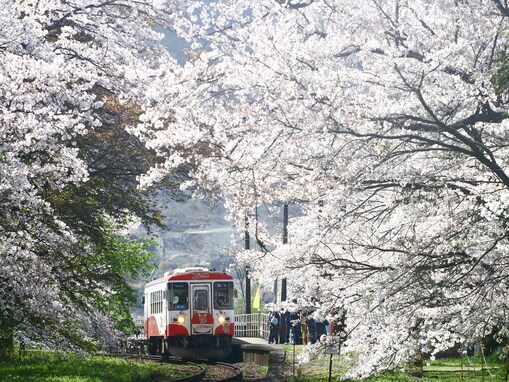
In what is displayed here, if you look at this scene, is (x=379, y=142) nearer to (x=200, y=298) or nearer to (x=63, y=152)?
(x=63, y=152)

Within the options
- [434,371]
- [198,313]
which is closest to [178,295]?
[198,313]

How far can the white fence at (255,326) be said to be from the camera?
35.0 metres

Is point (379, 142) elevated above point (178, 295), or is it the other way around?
point (379, 142)

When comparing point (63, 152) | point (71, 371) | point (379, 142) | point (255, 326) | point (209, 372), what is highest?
point (63, 152)

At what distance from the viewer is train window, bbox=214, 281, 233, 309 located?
2617cm

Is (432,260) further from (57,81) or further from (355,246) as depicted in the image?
(57,81)

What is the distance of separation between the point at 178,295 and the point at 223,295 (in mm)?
1381

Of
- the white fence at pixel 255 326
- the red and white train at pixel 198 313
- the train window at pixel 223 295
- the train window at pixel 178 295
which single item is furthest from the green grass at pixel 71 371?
the white fence at pixel 255 326

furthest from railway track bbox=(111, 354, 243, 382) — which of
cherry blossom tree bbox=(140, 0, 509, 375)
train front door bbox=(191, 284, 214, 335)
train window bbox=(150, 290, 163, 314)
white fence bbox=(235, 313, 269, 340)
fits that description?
cherry blossom tree bbox=(140, 0, 509, 375)

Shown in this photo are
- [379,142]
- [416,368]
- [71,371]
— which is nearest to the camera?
[379,142]

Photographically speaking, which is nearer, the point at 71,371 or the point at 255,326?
the point at 71,371

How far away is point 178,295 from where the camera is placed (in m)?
25.9

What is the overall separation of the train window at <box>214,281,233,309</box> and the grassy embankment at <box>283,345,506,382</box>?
6089 mm

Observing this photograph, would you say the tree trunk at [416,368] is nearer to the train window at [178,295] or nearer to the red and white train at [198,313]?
the red and white train at [198,313]
